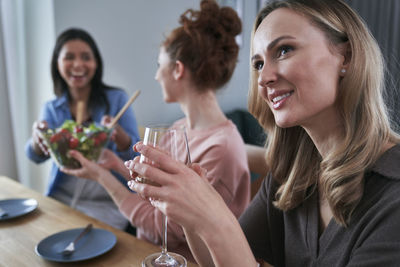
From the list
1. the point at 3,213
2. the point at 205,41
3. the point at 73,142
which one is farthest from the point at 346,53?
the point at 3,213

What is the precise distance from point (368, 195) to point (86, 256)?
0.72 metres

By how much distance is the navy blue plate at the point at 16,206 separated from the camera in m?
1.17

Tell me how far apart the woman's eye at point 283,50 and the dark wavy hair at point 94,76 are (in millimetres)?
1548

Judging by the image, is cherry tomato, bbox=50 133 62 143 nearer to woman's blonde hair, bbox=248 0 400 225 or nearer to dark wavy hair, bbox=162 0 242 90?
dark wavy hair, bbox=162 0 242 90

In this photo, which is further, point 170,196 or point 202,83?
point 202,83

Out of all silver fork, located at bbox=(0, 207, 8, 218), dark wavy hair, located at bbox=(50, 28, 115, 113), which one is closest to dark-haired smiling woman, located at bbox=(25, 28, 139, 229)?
dark wavy hair, located at bbox=(50, 28, 115, 113)

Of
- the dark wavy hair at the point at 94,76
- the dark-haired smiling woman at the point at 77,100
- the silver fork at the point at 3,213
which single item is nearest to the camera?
the silver fork at the point at 3,213

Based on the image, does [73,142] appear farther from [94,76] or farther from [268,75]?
[94,76]

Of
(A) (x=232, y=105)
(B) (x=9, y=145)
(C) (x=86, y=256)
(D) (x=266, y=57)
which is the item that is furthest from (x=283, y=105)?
(A) (x=232, y=105)

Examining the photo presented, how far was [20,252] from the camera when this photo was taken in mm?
947

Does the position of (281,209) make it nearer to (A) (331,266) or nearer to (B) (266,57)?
(A) (331,266)

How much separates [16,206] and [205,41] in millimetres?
983

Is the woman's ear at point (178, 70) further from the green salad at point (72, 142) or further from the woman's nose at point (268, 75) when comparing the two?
the woman's nose at point (268, 75)

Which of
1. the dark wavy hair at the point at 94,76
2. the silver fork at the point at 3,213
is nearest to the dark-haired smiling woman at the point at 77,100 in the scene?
the dark wavy hair at the point at 94,76
